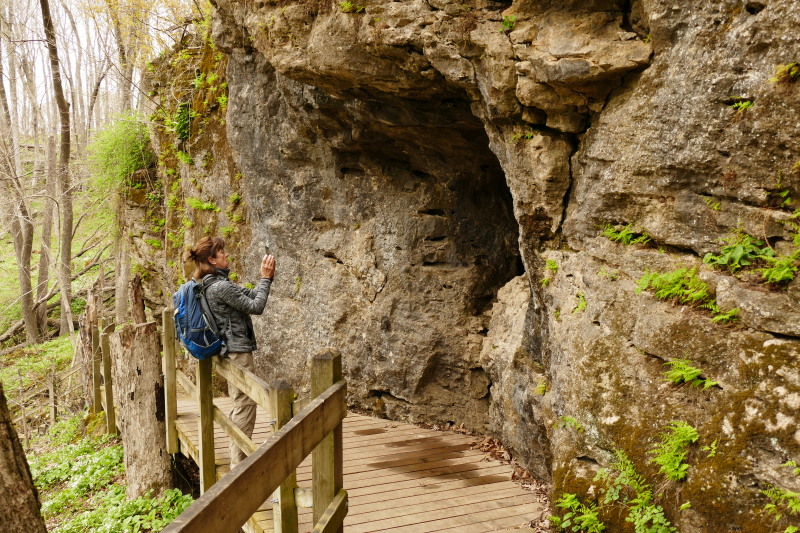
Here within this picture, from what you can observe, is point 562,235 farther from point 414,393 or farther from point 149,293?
point 149,293

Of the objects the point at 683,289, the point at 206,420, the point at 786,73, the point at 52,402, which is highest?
the point at 786,73

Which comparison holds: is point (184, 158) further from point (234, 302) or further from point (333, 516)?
point (333, 516)

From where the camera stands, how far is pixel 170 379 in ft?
23.8

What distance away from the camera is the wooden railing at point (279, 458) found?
2007mm

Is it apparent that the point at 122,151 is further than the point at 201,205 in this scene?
Yes

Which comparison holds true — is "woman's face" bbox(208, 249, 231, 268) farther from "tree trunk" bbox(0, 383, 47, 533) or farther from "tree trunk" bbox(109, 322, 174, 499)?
"tree trunk" bbox(109, 322, 174, 499)

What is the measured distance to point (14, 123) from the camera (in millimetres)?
20953

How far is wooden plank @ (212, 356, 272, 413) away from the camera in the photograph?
4.18m

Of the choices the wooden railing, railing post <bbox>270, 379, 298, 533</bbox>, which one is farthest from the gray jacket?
railing post <bbox>270, 379, 298, 533</bbox>

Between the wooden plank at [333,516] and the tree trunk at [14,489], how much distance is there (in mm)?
Result: 1605

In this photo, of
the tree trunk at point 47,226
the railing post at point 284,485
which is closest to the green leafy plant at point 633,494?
the railing post at point 284,485

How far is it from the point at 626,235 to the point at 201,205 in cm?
804

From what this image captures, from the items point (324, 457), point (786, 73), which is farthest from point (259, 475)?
point (786, 73)

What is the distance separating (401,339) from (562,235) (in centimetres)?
331
